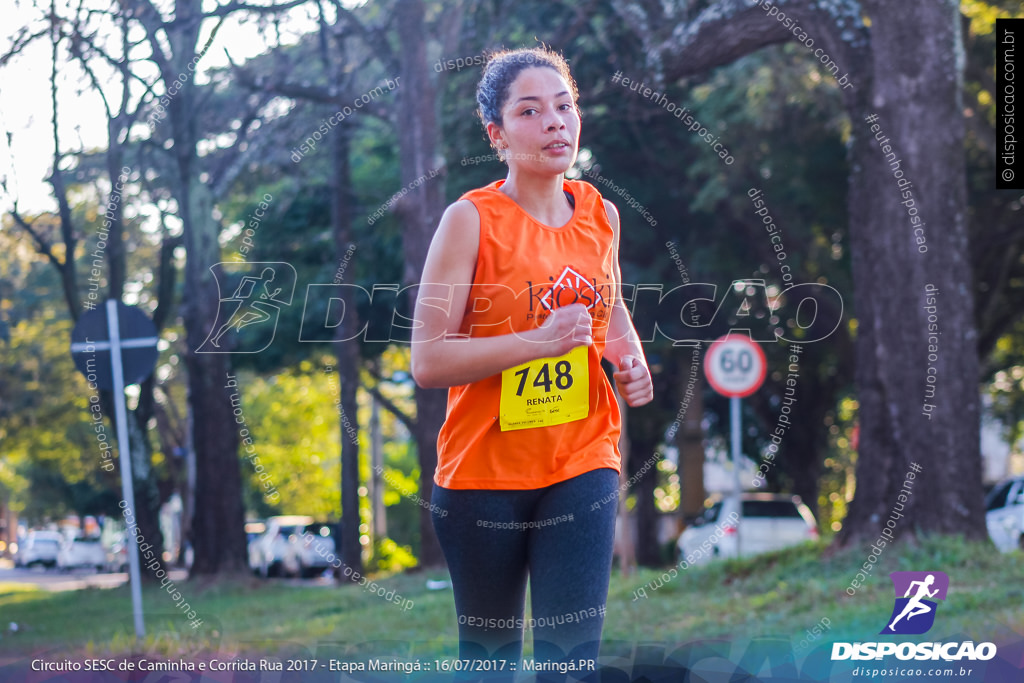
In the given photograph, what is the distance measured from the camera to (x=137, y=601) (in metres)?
6.45

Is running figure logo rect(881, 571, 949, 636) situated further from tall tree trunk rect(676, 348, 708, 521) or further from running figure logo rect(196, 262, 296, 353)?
tall tree trunk rect(676, 348, 708, 521)

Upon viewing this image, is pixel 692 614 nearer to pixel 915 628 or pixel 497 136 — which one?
pixel 915 628

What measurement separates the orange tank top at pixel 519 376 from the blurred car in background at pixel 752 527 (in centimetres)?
1462

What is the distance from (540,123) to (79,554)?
101 feet

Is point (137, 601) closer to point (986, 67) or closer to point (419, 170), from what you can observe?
point (419, 170)

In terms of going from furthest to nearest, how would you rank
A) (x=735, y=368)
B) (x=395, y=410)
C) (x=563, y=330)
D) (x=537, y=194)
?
1. (x=395, y=410)
2. (x=735, y=368)
3. (x=537, y=194)
4. (x=563, y=330)

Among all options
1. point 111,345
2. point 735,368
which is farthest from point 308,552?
point 111,345

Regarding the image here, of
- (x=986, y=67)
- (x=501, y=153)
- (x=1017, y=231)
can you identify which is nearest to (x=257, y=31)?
(x=501, y=153)

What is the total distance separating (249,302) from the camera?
1627 centimetres

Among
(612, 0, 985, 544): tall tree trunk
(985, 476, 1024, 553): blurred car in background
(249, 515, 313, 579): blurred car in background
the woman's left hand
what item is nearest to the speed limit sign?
(612, 0, 985, 544): tall tree trunk

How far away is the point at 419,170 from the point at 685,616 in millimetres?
5655

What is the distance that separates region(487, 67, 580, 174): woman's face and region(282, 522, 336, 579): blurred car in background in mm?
23807

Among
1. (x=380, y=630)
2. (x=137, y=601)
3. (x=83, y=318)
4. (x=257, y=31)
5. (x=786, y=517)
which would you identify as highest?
(x=257, y=31)

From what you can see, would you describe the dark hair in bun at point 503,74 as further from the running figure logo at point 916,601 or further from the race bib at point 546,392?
the running figure logo at point 916,601
